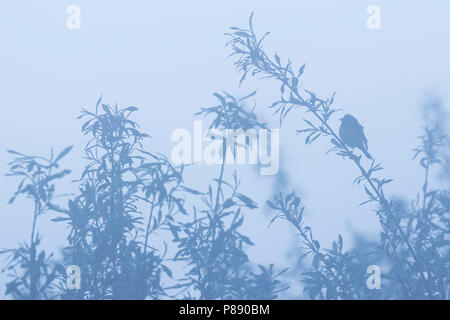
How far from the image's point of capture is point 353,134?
135 inches

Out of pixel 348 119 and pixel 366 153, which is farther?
pixel 348 119

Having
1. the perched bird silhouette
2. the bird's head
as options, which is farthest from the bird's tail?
the bird's head

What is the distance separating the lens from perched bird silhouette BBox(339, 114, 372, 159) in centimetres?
339

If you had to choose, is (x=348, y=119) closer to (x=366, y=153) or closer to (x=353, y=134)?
(x=353, y=134)

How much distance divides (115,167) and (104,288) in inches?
26.1

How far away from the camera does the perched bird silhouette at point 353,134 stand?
11.1ft

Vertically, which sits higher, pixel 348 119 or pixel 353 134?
pixel 348 119

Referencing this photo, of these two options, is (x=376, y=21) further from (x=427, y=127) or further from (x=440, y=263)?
(x=440, y=263)

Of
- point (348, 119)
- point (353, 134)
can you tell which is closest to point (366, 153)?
point (353, 134)

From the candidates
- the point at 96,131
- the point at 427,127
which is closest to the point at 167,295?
the point at 96,131

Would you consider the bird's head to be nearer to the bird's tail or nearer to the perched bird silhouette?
the perched bird silhouette

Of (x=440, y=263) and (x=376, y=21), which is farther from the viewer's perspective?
(x=376, y=21)

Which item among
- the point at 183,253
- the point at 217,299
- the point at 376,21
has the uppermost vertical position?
the point at 376,21

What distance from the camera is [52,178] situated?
10.3 feet
